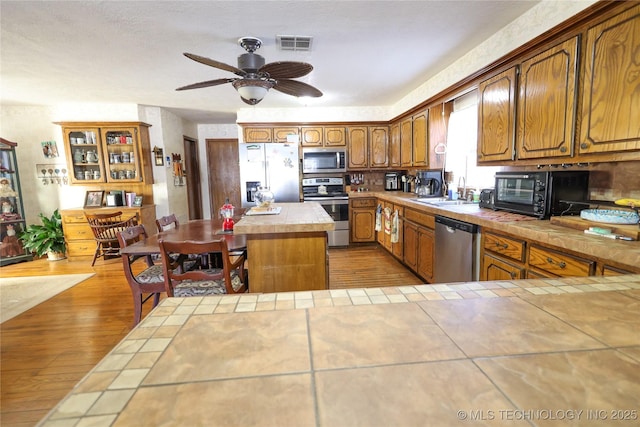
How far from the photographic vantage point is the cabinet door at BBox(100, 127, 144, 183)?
4.58 meters

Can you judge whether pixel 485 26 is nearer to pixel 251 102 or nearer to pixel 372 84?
pixel 372 84

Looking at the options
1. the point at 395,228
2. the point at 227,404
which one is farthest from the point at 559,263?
the point at 395,228

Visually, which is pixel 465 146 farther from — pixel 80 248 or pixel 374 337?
pixel 80 248

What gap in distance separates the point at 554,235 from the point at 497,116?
1.25 metres

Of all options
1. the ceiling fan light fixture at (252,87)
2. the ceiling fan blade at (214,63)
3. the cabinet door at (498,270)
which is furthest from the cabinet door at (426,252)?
the ceiling fan blade at (214,63)

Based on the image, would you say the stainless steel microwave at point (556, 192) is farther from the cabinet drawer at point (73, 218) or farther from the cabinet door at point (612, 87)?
the cabinet drawer at point (73, 218)

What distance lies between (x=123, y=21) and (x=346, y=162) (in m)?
3.47

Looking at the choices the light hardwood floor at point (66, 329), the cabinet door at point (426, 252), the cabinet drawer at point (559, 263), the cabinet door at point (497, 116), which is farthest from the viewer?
the cabinet door at point (426, 252)

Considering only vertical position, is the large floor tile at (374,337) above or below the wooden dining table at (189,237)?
above

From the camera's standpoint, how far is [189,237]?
2.26m

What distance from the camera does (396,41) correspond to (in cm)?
257

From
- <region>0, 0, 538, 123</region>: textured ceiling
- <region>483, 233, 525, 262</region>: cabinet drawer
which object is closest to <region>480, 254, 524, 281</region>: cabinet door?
<region>483, 233, 525, 262</region>: cabinet drawer

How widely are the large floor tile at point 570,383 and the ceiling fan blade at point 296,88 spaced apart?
2486 millimetres

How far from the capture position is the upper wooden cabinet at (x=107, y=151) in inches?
179
